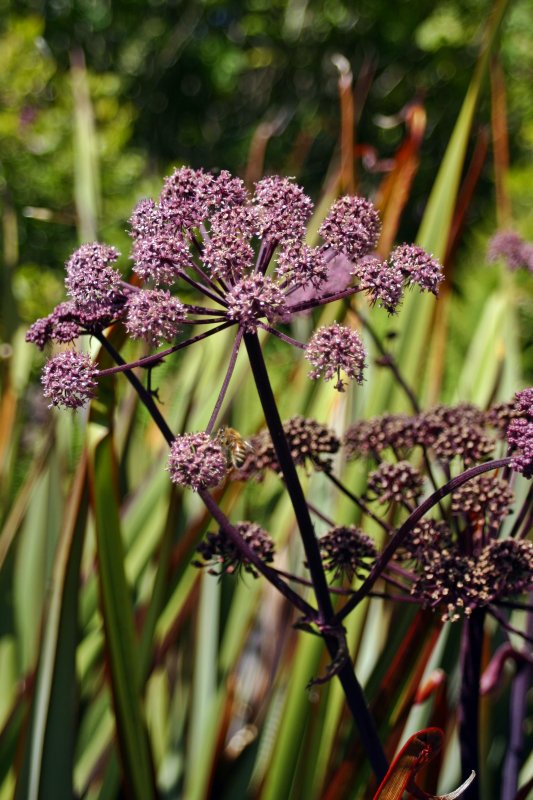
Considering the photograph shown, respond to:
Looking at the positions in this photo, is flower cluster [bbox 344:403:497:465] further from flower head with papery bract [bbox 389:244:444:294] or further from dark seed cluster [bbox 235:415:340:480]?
flower head with papery bract [bbox 389:244:444:294]

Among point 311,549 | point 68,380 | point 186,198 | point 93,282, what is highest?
point 186,198

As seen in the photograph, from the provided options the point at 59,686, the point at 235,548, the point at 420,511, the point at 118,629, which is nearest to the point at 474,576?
the point at 420,511

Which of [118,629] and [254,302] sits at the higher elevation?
[254,302]

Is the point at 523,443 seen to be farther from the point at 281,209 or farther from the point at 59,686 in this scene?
the point at 59,686

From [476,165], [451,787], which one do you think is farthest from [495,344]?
[451,787]

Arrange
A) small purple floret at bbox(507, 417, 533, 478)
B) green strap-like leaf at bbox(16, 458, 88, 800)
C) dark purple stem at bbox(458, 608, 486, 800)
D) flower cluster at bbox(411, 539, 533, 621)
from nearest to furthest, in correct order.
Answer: small purple floret at bbox(507, 417, 533, 478)
flower cluster at bbox(411, 539, 533, 621)
dark purple stem at bbox(458, 608, 486, 800)
green strap-like leaf at bbox(16, 458, 88, 800)


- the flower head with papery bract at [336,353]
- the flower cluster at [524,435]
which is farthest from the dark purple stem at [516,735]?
the flower head with papery bract at [336,353]

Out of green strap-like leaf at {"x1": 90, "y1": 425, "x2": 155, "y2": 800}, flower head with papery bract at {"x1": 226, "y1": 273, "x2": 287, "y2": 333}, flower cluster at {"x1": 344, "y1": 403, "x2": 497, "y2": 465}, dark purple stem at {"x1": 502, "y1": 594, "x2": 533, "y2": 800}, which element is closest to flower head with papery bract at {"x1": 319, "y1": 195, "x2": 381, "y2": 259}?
flower head with papery bract at {"x1": 226, "y1": 273, "x2": 287, "y2": 333}

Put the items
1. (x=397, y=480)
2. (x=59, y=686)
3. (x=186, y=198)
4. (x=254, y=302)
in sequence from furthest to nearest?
(x=59, y=686), (x=397, y=480), (x=186, y=198), (x=254, y=302)
